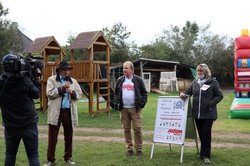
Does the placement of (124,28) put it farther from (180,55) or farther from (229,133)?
(229,133)

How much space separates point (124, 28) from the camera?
50062 mm

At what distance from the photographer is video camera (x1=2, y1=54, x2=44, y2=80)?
4887 mm

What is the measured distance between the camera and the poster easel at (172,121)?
7645 mm

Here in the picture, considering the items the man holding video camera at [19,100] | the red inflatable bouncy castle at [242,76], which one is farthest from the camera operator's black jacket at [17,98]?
the red inflatable bouncy castle at [242,76]

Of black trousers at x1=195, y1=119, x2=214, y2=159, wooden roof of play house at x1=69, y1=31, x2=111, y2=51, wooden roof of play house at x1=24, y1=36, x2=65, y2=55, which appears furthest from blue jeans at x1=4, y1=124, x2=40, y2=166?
wooden roof of play house at x1=24, y1=36, x2=65, y2=55

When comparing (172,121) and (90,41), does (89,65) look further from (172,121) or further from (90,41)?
(172,121)

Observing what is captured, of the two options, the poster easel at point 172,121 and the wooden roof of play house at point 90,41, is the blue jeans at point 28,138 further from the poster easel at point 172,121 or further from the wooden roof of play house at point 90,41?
the wooden roof of play house at point 90,41

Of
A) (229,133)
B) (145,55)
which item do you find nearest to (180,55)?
(145,55)

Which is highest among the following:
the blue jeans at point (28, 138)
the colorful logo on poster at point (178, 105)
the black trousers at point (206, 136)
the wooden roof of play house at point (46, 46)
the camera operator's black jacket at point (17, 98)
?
the wooden roof of play house at point (46, 46)

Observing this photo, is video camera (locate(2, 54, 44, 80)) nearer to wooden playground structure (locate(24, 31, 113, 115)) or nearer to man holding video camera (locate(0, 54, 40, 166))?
man holding video camera (locate(0, 54, 40, 166))

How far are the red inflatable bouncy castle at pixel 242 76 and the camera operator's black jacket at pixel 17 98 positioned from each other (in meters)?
11.1

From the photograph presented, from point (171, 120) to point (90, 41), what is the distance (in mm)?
9811

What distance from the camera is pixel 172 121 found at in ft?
25.6

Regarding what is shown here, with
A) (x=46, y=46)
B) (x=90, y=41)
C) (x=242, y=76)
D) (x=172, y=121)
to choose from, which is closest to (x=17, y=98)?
(x=172, y=121)
